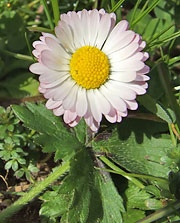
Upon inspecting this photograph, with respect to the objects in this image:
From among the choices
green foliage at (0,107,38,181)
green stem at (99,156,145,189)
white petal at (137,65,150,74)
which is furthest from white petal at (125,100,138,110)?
green foliage at (0,107,38,181)

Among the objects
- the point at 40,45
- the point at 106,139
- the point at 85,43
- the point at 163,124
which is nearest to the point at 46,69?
the point at 40,45

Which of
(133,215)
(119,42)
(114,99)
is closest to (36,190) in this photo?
(133,215)

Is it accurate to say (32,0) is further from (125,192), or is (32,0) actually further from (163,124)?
(125,192)

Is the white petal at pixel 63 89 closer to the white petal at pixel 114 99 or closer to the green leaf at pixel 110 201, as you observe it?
the white petal at pixel 114 99

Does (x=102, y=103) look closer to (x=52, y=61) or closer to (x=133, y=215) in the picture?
(x=52, y=61)

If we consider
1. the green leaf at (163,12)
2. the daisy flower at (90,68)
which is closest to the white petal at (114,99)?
the daisy flower at (90,68)

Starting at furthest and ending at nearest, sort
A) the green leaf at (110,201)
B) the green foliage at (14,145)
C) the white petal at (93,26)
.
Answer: the green foliage at (14,145) → the green leaf at (110,201) → the white petal at (93,26)
